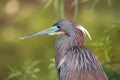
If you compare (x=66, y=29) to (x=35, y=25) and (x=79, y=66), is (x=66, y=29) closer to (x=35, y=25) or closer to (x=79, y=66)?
(x=79, y=66)

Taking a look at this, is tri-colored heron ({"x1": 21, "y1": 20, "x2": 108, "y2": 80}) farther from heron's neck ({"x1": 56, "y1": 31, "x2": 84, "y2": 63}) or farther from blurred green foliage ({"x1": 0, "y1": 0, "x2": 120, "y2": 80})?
blurred green foliage ({"x1": 0, "y1": 0, "x2": 120, "y2": 80})

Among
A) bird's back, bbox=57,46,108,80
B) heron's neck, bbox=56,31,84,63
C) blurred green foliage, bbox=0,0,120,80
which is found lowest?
bird's back, bbox=57,46,108,80

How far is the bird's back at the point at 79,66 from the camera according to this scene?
3566 millimetres

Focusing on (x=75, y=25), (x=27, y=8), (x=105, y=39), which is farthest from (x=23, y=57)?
(x=75, y=25)

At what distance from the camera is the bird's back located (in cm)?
357

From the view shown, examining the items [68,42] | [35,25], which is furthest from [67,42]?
[35,25]

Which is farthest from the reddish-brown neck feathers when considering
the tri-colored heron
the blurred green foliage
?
the blurred green foliage

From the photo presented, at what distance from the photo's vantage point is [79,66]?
11.8 feet

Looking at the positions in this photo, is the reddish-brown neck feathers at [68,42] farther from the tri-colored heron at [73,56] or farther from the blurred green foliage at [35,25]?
the blurred green foliage at [35,25]

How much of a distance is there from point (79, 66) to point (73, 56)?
0.21 feet

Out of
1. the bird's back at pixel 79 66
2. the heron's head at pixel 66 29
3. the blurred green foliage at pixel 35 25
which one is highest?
the blurred green foliage at pixel 35 25

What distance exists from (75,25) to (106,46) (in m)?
1.06

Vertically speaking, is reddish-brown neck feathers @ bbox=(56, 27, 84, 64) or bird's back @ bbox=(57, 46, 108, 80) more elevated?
reddish-brown neck feathers @ bbox=(56, 27, 84, 64)

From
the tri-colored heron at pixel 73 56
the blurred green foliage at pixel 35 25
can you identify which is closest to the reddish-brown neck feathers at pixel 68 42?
the tri-colored heron at pixel 73 56
